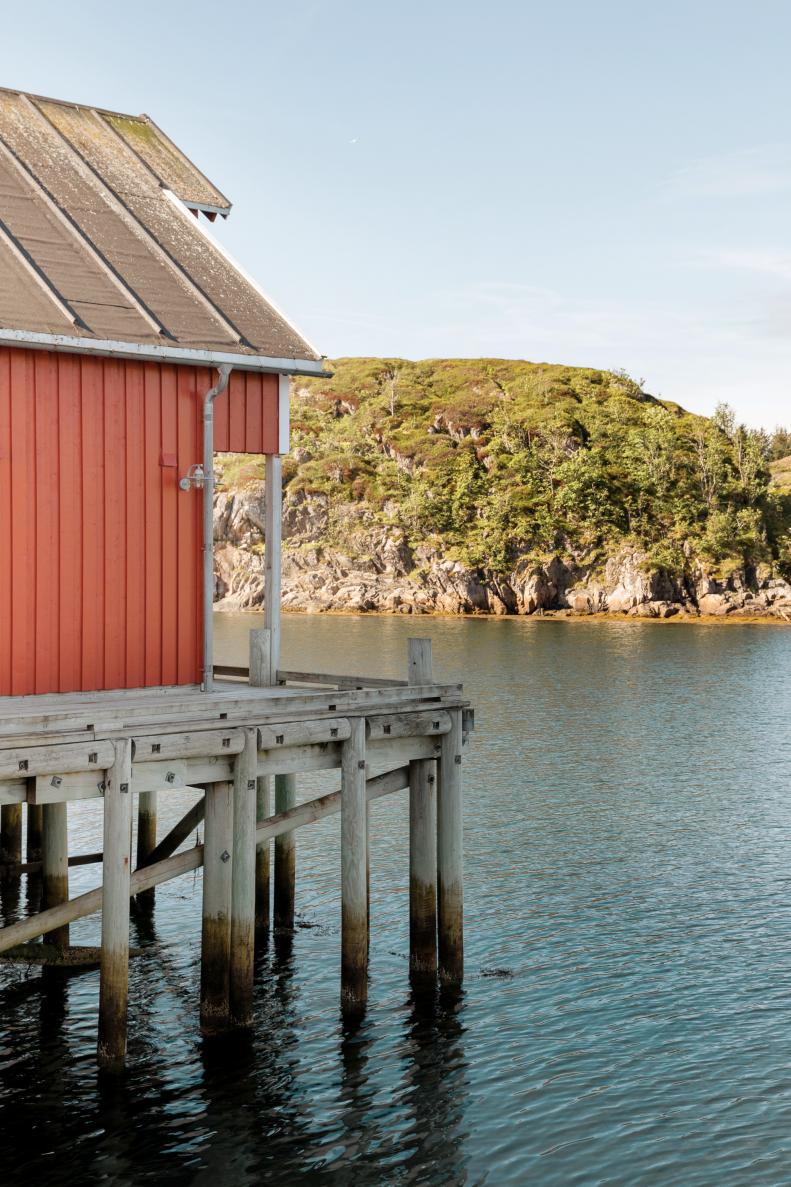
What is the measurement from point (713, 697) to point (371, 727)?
36.3 metres

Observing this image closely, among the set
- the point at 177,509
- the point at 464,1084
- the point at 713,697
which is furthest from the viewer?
the point at 713,697

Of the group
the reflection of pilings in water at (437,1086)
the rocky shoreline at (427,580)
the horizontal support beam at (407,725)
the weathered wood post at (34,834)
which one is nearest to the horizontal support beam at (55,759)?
the horizontal support beam at (407,725)

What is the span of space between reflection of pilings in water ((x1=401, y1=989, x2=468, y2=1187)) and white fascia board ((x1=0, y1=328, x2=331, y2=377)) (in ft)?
27.1

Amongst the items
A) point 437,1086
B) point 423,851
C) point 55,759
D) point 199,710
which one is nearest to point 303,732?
point 199,710

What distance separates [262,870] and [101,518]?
6.27m

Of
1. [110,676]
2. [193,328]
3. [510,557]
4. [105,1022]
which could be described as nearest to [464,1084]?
[105,1022]

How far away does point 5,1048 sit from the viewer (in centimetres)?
1333

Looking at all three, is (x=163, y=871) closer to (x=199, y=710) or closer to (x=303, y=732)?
(x=199, y=710)

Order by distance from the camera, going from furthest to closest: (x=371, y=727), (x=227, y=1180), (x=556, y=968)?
(x=556, y=968) → (x=371, y=727) → (x=227, y=1180)

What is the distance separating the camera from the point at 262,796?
17188mm

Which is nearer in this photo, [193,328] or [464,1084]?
[464,1084]

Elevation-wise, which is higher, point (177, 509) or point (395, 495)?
point (395, 495)

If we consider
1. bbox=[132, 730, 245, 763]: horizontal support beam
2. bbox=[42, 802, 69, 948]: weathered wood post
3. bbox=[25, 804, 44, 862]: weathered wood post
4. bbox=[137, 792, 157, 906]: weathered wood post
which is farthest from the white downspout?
bbox=[25, 804, 44, 862]: weathered wood post

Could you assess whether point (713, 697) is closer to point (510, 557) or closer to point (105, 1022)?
point (105, 1022)
